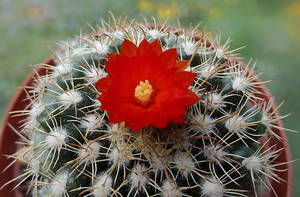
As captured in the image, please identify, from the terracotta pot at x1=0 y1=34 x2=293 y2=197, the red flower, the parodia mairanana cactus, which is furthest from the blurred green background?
the red flower

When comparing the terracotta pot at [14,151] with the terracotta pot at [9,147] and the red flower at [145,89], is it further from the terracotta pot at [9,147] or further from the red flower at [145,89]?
the red flower at [145,89]

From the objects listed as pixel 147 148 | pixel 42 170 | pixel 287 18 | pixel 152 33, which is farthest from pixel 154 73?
pixel 287 18

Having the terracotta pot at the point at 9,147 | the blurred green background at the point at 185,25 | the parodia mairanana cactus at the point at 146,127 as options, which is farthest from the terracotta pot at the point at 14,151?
the blurred green background at the point at 185,25

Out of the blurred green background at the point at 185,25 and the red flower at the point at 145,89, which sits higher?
the blurred green background at the point at 185,25

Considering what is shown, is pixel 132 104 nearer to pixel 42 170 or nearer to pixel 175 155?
pixel 175 155

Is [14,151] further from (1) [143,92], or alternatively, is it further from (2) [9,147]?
(1) [143,92]

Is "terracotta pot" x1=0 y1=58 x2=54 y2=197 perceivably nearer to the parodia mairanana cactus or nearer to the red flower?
the parodia mairanana cactus

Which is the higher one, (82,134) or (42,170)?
(82,134)

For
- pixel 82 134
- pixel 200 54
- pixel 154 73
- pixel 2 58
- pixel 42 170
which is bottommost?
pixel 42 170
